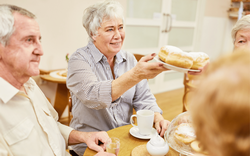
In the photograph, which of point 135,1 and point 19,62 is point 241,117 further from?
point 135,1

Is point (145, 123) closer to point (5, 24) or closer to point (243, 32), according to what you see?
point (5, 24)

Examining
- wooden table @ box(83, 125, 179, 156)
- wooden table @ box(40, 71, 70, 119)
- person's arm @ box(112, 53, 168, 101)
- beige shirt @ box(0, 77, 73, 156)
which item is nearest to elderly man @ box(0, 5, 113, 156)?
beige shirt @ box(0, 77, 73, 156)

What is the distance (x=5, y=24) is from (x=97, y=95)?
56cm

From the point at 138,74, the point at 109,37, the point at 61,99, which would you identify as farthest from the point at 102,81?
the point at 61,99

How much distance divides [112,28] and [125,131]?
71cm

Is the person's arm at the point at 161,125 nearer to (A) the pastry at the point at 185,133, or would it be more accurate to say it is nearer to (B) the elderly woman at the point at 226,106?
(A) the pastry at the point at 185,133

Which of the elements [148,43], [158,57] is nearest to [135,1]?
[148,43]

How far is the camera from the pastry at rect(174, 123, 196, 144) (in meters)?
0.84

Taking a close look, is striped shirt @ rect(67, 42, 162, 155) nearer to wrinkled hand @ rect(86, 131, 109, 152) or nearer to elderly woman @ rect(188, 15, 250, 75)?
wrinkled hand @ rect(86, 131, 109, 152)

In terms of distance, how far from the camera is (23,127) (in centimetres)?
81

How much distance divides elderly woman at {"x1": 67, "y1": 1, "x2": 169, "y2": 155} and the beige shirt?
0.30 m

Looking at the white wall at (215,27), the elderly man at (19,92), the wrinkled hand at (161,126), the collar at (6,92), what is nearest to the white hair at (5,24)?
the elderly man at (19,92)

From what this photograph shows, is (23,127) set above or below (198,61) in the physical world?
below

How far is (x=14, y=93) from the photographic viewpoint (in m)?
0.79
